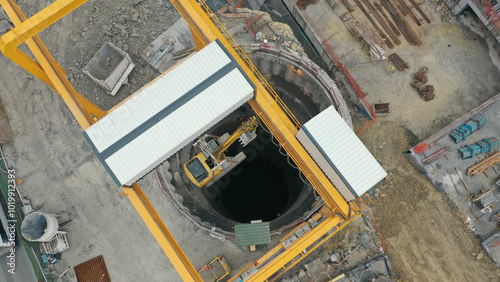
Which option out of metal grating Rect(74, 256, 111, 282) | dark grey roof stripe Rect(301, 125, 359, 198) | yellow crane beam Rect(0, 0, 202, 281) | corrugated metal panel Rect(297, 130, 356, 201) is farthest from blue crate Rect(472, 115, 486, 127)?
metal grating Rect(74, 256, 111, 282)

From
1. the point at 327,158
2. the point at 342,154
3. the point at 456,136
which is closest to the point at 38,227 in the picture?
the point at 327,158

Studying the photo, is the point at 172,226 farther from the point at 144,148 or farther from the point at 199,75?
the point at 199,75

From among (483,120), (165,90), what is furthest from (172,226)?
(483,120)

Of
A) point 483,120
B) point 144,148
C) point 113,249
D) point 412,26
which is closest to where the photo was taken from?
point 144,148

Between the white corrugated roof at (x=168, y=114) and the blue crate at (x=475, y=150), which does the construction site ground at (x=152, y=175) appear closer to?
the blue crate at (x=475, y=150)

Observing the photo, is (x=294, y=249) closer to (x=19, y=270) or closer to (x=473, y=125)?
(x=473, y=125)

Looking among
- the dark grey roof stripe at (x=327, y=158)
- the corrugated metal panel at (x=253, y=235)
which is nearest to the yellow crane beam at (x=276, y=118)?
the dark grey roof stripe at (x=327, y=158)
